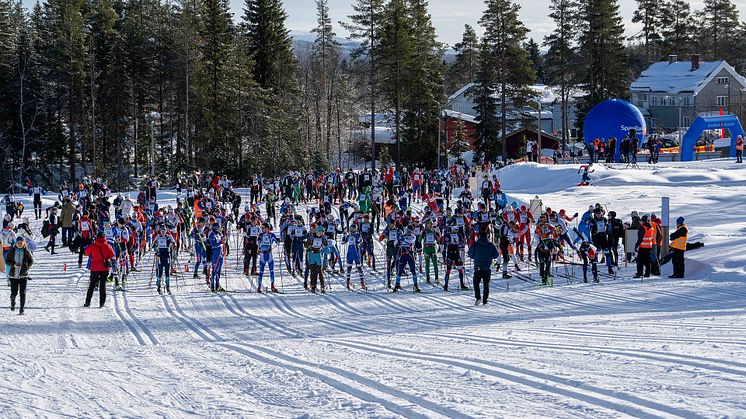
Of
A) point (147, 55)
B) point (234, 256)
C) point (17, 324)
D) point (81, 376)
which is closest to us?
point (81, 376)

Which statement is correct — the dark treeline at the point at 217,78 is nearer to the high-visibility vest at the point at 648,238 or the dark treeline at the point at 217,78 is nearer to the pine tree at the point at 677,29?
the pine tree at the point at 677,29

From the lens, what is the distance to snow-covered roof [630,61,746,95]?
72.4 metres

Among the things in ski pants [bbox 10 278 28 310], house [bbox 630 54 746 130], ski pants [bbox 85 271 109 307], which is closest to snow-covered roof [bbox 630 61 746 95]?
house [bbox 630 54 746 130]

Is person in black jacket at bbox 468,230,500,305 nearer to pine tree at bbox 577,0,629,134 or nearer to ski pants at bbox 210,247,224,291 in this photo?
ski pants at bbox 210,247,224,291

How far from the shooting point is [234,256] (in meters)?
25.8

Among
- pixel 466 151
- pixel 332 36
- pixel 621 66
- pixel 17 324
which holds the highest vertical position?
pixel 332 36

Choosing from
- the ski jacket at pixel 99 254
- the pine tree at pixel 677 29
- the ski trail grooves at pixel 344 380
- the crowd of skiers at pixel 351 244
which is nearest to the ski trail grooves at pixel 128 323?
the crowd of skiers at pixel 351 244

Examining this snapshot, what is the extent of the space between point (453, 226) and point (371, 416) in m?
12.3

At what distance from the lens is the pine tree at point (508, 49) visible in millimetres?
57906

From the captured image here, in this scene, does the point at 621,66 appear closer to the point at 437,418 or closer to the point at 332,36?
the point at 332,36

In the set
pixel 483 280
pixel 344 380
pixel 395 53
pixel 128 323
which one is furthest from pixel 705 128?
pixel 344 380

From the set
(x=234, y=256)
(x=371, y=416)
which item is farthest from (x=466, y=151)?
(x=371, y=416)

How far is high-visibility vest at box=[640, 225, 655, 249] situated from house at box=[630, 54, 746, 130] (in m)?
56.6

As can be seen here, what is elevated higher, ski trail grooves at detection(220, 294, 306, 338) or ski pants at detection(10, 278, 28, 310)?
ski pants at detection(10, 278, 28, 310)
